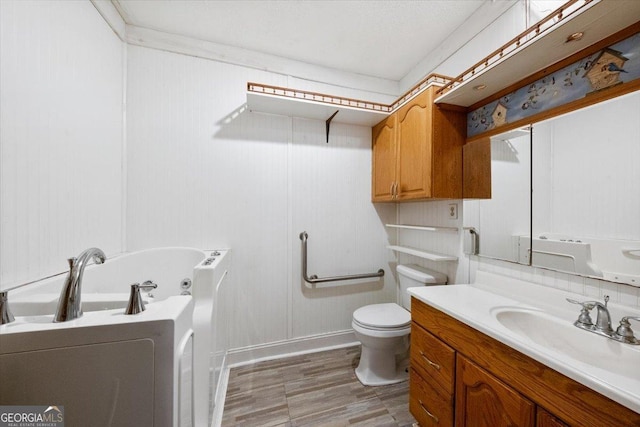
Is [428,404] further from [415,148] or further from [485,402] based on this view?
[415,148]

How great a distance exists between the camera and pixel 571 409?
0.67 metres

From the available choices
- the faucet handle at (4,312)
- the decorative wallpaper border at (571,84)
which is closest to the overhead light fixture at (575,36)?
the decorative wallpaper border at (571,84)

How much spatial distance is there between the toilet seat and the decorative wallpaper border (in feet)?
4.60

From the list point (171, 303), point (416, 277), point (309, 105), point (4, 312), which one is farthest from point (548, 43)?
point (4, 312)

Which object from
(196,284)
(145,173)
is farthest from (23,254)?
(145,173)

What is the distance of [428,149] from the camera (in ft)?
5.06

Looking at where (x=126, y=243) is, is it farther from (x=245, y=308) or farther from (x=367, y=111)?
(x=367, y=111)

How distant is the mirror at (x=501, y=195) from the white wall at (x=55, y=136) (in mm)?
2301

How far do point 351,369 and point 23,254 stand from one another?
203 cm

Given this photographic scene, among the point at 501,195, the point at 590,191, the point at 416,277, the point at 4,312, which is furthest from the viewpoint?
the point at 416,277

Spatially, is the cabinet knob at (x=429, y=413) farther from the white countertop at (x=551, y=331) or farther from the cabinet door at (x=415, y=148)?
the cabinet door at (x=415, y=148)

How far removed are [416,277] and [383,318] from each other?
398 millimetres

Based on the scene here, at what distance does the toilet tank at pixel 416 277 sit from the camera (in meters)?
1.72

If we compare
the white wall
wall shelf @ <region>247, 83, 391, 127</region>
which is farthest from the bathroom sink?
the white wall
